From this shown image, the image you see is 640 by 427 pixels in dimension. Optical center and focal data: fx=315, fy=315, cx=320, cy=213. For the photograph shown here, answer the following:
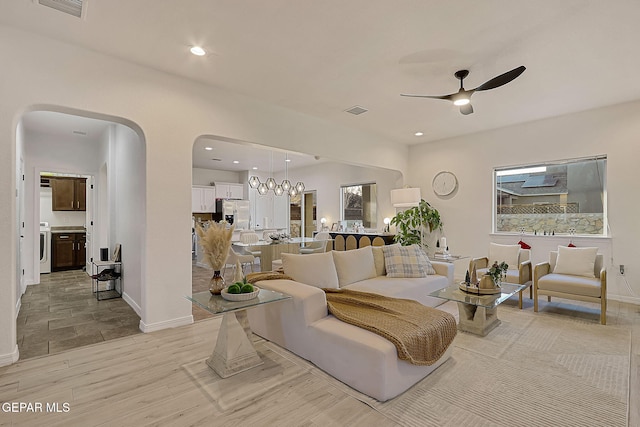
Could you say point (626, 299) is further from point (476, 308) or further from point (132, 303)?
point (132, 303)

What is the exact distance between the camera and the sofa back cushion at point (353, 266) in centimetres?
379

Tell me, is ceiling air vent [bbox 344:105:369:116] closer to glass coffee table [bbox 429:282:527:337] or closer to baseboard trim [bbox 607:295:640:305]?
glass coffee table [bbox 429:282:527:337]

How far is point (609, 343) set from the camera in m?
3.09

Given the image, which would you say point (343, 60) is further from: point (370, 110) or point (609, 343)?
point (609, 343)

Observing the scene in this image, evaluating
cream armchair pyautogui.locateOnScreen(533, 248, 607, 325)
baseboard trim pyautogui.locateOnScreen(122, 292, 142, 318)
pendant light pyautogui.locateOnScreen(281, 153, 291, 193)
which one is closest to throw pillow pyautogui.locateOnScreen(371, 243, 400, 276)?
cream armchair pyautogui.locateOnScreen(533, 248, 607, 325)

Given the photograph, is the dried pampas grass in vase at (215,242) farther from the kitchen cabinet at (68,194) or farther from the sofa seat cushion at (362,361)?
the kitchen cabinet at (68,194)

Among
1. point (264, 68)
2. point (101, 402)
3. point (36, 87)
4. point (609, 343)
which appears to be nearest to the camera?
point (101, 402)

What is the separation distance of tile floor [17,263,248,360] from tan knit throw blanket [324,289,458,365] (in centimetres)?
206

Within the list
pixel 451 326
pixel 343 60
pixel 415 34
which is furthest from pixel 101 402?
pixel 415 34

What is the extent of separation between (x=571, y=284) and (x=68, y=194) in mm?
9691

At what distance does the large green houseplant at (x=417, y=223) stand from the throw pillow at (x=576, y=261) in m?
2.32

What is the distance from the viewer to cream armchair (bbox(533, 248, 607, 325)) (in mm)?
3629

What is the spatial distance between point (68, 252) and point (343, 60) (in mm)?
7514

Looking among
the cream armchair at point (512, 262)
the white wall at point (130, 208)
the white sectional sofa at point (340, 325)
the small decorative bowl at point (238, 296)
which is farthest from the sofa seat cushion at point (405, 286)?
the white wall at point (130, 208)
